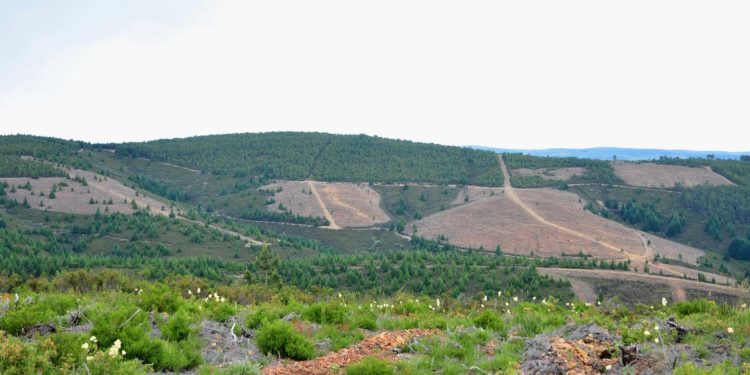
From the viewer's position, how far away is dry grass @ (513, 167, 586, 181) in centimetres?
10562

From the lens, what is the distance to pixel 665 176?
341 ft

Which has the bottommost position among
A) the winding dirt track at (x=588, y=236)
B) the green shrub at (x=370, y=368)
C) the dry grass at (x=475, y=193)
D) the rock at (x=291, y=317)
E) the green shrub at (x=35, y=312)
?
the winding dirt track at (x=588, y=236)

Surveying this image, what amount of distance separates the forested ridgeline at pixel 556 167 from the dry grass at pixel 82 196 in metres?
60.9

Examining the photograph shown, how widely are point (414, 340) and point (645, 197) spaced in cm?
9601

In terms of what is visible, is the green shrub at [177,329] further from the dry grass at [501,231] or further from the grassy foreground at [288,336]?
the dry grass at [501,231]

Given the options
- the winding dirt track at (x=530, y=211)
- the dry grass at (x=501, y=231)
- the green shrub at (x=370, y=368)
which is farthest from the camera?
the winding dirt track at (x=530, y=211)

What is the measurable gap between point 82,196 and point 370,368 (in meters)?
Answer: 80.3

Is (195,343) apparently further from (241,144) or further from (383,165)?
(241,144)

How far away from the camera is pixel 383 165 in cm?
11762

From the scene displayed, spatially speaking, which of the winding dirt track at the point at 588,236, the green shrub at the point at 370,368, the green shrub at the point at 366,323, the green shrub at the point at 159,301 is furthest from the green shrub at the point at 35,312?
the winding dirt track at the point at 588,236

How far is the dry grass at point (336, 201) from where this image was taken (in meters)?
91.2

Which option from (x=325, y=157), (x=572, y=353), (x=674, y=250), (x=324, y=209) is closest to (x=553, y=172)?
(x=674, y=250)

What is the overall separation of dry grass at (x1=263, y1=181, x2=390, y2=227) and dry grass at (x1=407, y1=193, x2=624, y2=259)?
8120 millimetres

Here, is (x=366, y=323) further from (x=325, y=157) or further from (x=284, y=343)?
(x=325, y=157)
